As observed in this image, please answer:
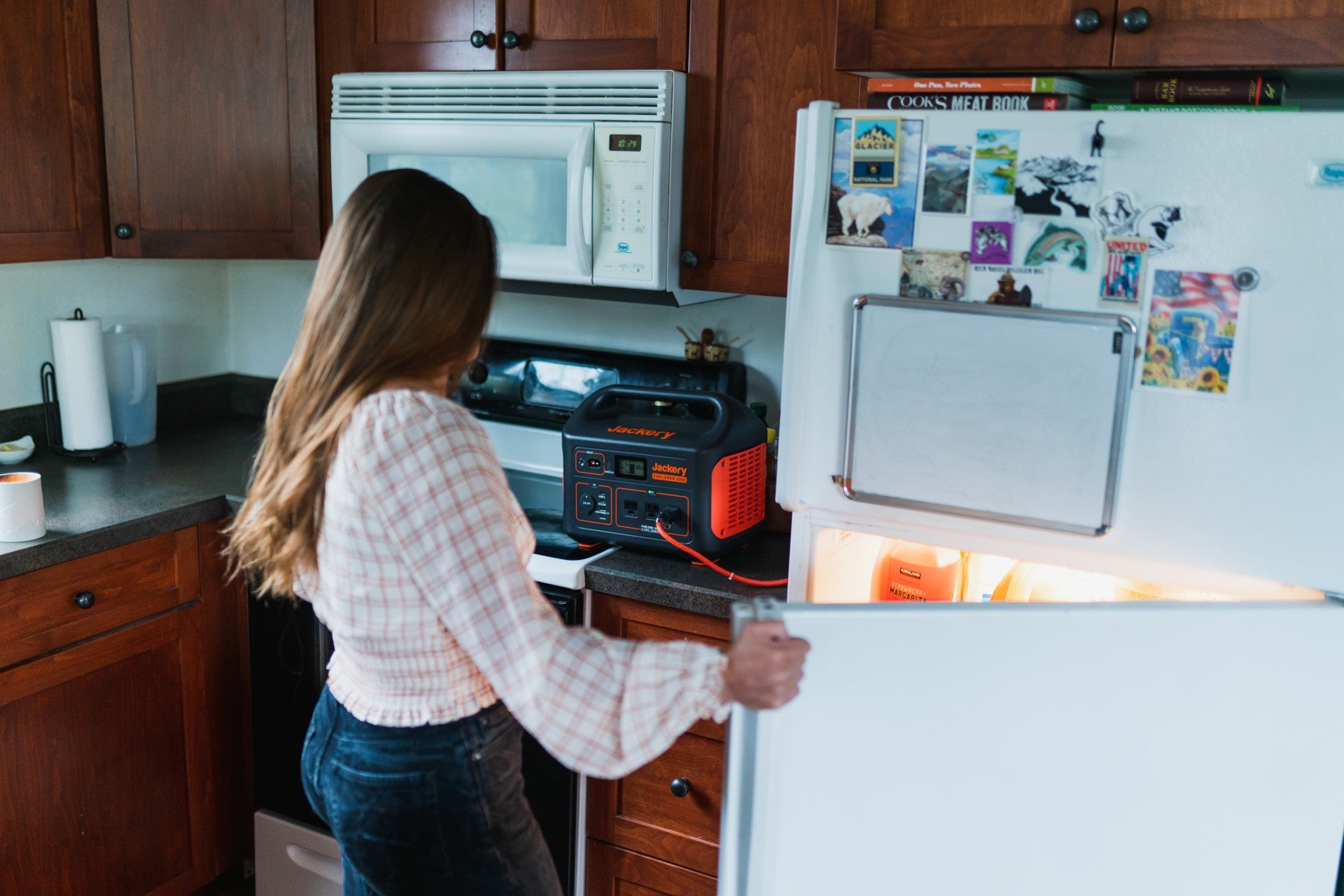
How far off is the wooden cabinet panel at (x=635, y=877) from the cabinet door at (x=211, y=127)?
133cm

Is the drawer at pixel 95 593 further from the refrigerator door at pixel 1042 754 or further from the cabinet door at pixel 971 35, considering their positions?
the cabinet door at pixel 971 35

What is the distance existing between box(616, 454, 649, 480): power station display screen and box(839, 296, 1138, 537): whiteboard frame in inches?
21.3

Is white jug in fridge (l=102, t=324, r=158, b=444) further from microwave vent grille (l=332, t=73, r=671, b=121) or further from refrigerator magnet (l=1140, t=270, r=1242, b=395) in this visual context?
refrigerator magnet (l=1140, t=270, r=1242, b=395)

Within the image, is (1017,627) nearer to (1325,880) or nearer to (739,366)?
(1325,880)

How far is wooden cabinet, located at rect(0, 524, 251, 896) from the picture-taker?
1.96 m

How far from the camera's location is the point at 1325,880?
126cm

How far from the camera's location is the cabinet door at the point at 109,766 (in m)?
1.97

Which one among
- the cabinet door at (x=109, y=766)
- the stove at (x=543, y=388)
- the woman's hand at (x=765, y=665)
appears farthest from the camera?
the stove at (x=543, y=388)

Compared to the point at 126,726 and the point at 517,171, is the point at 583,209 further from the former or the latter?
the point at 126,726

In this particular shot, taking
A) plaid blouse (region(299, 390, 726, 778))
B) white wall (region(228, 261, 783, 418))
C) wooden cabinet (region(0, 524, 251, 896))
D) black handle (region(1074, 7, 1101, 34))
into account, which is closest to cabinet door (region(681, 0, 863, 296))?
white wall (region(228, 261, 783, 418))

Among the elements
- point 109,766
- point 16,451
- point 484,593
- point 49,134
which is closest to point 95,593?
point 109,766

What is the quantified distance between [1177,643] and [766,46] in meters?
1.21

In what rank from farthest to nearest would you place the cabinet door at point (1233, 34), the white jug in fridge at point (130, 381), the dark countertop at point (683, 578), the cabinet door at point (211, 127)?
1. the white jug in fridge at point (130, 381)
2. the cabinet door at point (211, 127)
3. the dark countertop at point (683, 578)
4. the cabinet door at point (1233, 34)

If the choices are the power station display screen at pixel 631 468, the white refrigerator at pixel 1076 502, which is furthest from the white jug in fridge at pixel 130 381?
the white refrigerator at pixel 1076 502
